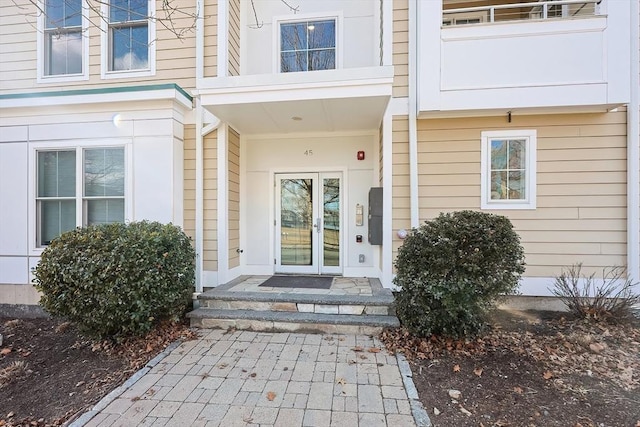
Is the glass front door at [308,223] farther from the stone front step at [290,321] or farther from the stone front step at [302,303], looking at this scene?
the stone front step at [290,321]

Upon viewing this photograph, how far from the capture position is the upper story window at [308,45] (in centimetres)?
623

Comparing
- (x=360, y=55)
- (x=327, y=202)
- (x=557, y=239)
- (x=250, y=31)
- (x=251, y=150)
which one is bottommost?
(x=557, y=239)

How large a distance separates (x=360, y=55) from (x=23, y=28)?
6077 millimetres

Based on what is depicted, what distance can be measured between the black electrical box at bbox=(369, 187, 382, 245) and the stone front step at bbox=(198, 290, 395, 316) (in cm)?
116

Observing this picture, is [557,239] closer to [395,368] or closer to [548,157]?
[548,157]

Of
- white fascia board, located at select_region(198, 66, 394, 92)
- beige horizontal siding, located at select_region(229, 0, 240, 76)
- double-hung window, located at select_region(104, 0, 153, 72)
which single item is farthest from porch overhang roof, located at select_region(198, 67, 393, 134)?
double-hung window, located at select_region(104, 0, 153, 72)

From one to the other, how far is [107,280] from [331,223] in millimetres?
3878

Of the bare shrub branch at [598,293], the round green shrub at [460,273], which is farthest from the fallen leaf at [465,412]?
the bare shrub branch at [598,293]

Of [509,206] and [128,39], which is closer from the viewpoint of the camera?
[509,206]

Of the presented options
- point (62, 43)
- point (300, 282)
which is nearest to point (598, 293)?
point (300, 282)

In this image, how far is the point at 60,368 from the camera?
11.8ft

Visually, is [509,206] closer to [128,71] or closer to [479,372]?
[479,372]

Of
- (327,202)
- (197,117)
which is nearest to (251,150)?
(197,117)

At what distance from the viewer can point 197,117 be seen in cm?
530
